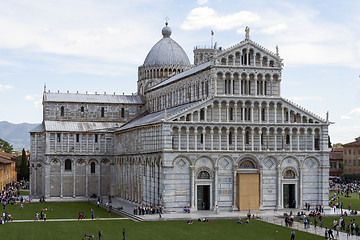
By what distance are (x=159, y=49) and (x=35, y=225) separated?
48.9 m

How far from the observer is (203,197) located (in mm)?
69188

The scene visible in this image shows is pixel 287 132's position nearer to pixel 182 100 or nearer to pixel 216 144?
pixel 216 144

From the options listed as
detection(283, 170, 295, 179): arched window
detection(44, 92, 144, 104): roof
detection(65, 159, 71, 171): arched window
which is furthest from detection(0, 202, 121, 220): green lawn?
detection(283, 170, 295, 179): arched window

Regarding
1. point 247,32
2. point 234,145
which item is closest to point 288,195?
point 234,145

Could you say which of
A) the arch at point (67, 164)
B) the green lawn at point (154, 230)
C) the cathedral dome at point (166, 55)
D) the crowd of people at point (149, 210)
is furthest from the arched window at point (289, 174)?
the cathedral dome at point (166, 55)

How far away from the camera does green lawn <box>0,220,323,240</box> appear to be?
52.1m

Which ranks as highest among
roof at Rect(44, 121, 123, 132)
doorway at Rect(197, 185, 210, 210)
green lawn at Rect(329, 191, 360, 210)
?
roof at Rect(44, 121, 123, 132)

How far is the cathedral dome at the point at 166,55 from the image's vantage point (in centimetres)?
10138

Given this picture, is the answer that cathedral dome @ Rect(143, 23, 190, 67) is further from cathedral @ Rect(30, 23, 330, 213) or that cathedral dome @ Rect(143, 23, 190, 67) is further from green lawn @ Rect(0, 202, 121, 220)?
green lawn @ Rect(0, 202, 121, 220)

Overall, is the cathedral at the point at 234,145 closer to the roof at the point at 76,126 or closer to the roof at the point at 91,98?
the roof at the point at 76,126

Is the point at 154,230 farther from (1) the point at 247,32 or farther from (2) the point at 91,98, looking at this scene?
(2) the point at 91,98

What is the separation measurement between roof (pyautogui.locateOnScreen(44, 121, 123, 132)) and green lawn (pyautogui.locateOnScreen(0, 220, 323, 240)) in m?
31.8

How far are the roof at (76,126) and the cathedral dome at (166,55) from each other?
12.6 meters

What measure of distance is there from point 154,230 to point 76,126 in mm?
41283
